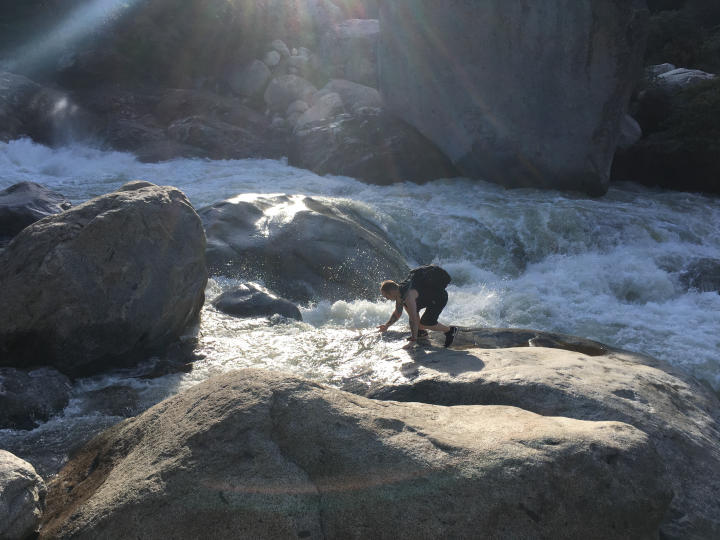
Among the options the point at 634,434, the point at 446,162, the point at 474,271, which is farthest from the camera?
the point at 446,162

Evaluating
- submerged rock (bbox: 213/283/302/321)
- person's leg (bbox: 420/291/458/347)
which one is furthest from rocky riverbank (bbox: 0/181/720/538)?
submerged rock (bbox: 213/283/302/321)

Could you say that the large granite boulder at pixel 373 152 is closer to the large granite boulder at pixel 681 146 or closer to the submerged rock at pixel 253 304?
the large granite boulder at pixel 681 146

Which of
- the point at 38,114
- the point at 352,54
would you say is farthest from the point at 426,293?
the point at 352,54

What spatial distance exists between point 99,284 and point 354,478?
147 inches

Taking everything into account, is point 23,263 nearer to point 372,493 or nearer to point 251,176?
point 372,493

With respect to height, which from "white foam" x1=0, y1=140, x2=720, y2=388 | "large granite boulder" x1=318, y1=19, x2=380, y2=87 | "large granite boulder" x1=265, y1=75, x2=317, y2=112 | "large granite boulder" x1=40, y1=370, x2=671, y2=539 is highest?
"large granite boulder" x1=318, y1=19, x2=380, y2=87

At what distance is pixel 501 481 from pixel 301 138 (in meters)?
14.9

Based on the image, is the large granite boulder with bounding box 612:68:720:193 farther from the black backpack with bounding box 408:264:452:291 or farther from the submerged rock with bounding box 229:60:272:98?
the black backpack with bounding box 408:264:452:291

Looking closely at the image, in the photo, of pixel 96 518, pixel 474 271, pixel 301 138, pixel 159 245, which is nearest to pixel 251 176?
pixel 301 138

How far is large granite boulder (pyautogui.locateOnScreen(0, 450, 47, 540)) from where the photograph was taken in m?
2.98

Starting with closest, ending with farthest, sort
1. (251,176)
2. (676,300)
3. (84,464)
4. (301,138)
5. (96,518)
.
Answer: (96,518), (84,464), (676,300), (251,176), (301,138)

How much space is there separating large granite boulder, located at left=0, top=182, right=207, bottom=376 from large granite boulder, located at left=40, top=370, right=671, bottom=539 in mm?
2467

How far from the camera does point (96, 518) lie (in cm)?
288

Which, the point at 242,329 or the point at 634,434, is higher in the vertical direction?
the point at 634,434
